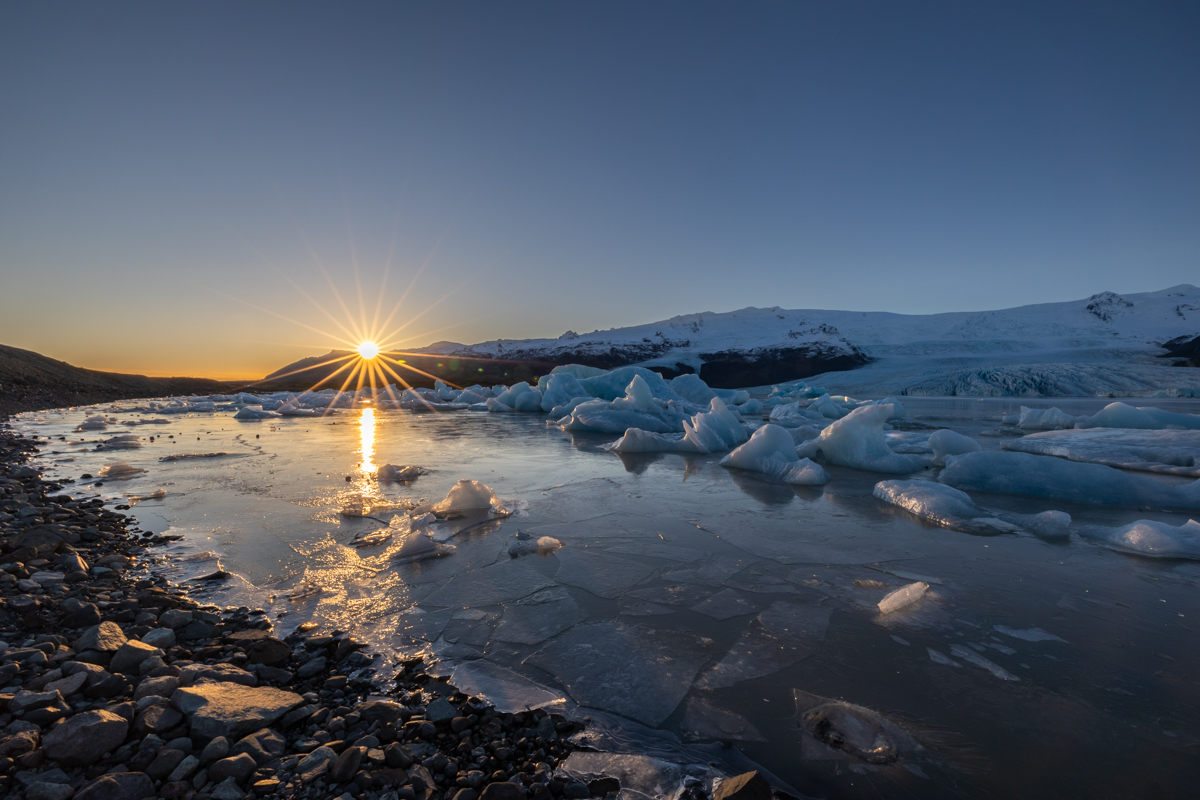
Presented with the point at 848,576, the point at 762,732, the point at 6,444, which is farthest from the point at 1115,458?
the point at 6,444

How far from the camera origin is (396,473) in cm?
592

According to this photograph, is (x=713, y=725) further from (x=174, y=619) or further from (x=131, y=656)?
(x=174, y=619)

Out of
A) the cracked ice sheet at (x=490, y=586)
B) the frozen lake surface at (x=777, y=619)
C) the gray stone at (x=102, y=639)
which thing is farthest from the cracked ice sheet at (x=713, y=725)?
the gray stone at (x=102, y=639)

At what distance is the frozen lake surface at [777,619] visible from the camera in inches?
60.0

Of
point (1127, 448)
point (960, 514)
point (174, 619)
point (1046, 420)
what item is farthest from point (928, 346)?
point (174, 619)

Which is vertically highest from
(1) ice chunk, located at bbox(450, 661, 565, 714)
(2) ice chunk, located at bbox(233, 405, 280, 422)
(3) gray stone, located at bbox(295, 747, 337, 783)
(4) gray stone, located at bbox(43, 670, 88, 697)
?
(2) ice chunk, located at bbox(233, 405, 280, 422)

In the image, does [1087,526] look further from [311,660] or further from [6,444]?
[6,444]

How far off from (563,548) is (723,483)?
2951mm

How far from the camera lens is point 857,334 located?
6531 cm

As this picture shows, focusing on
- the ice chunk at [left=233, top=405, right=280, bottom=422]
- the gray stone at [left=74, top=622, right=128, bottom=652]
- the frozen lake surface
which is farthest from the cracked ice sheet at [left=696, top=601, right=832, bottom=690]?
the ice chunk at [left=233, top=405, right=280, bottom=422]

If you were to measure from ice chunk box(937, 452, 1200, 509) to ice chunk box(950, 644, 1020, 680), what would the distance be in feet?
13.5

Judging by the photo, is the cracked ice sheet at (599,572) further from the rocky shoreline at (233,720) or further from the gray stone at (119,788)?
the gray stone at (119,788)

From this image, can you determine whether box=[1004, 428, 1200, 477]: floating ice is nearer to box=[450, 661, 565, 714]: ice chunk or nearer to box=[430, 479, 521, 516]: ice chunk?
box=[430, 479, 521, 516]: ice chunk

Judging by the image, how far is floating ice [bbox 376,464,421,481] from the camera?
5.85 meters
